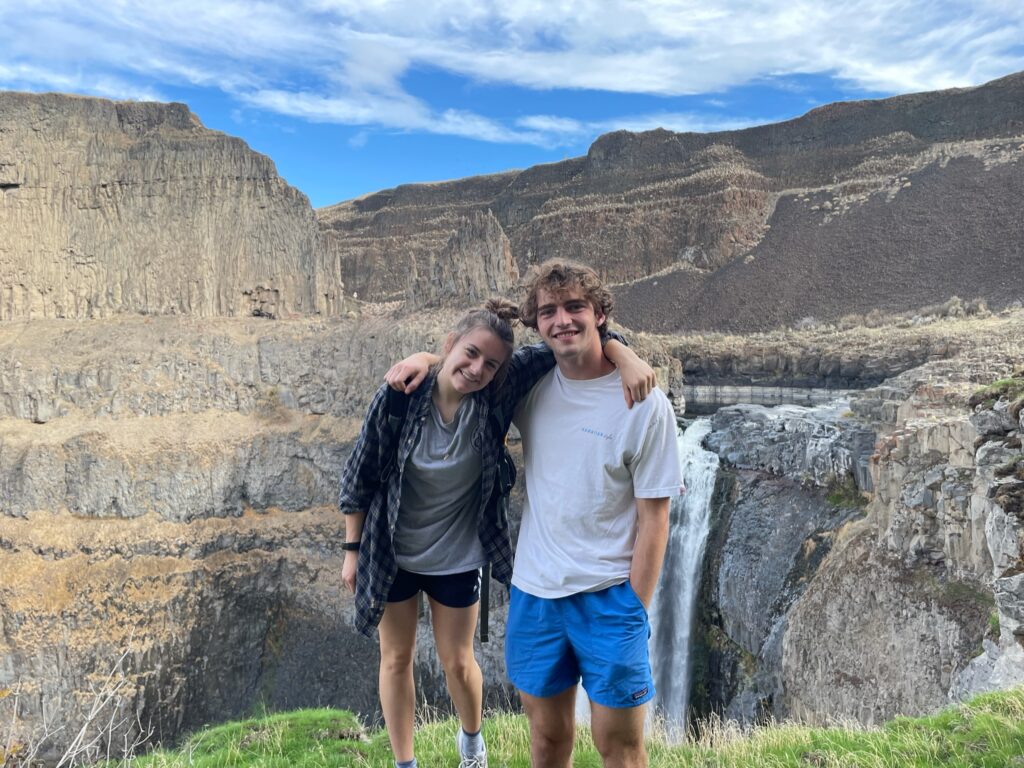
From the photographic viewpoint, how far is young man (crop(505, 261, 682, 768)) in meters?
3.40

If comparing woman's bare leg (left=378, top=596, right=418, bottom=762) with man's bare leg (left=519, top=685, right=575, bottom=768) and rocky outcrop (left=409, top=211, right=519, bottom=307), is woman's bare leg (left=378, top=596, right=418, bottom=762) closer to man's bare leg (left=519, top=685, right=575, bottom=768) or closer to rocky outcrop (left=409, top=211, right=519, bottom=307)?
man's bare leg (left=519, top=685, right=575, bottom=768)

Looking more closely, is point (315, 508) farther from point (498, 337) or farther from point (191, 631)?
point (498, 337)

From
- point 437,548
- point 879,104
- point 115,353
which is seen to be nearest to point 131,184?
point 115,353

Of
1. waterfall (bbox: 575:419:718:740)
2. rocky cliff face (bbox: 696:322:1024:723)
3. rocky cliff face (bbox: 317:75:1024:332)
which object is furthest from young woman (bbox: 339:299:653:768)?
rocky cliff face (bbox: 317:75:1024:332)

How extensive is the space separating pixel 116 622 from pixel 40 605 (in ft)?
7.41

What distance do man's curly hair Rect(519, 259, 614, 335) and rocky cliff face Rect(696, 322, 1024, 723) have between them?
5303mm

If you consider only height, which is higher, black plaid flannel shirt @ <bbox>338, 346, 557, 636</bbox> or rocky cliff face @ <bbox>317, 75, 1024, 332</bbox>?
rocky cliff face @ <bbox>317, 75, 1024, 332</bbox>

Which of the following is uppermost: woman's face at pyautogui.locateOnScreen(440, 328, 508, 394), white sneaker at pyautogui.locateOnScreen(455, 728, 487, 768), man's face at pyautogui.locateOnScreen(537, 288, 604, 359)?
man's face at pyautogui.locateOnScreen(537, 288, 604, 359)

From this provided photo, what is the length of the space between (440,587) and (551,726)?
1.03m

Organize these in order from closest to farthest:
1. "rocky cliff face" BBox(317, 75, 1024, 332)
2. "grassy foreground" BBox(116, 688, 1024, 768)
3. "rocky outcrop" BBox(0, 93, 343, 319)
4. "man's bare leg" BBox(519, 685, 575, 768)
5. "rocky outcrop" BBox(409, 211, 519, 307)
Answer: "man's bare leg" BBox(519, 685, 575, 768)
"grassy foreground" BBox(116, 688, 1024, 768)
"rocky outcrop" BBox(409, 211, 519, 307)
"rocky outcrop" BBox(0, 93, 343, 319)
"rocky cliff face" BBox(317, 75, 1024, 332)

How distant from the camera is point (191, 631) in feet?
68.4

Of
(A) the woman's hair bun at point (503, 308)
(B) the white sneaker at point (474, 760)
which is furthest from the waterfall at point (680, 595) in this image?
(A) the woman's hair bun at point (503, 308)

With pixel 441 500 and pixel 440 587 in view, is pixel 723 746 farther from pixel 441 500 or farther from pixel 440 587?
pixel 441 500

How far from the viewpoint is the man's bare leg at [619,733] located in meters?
3.41
